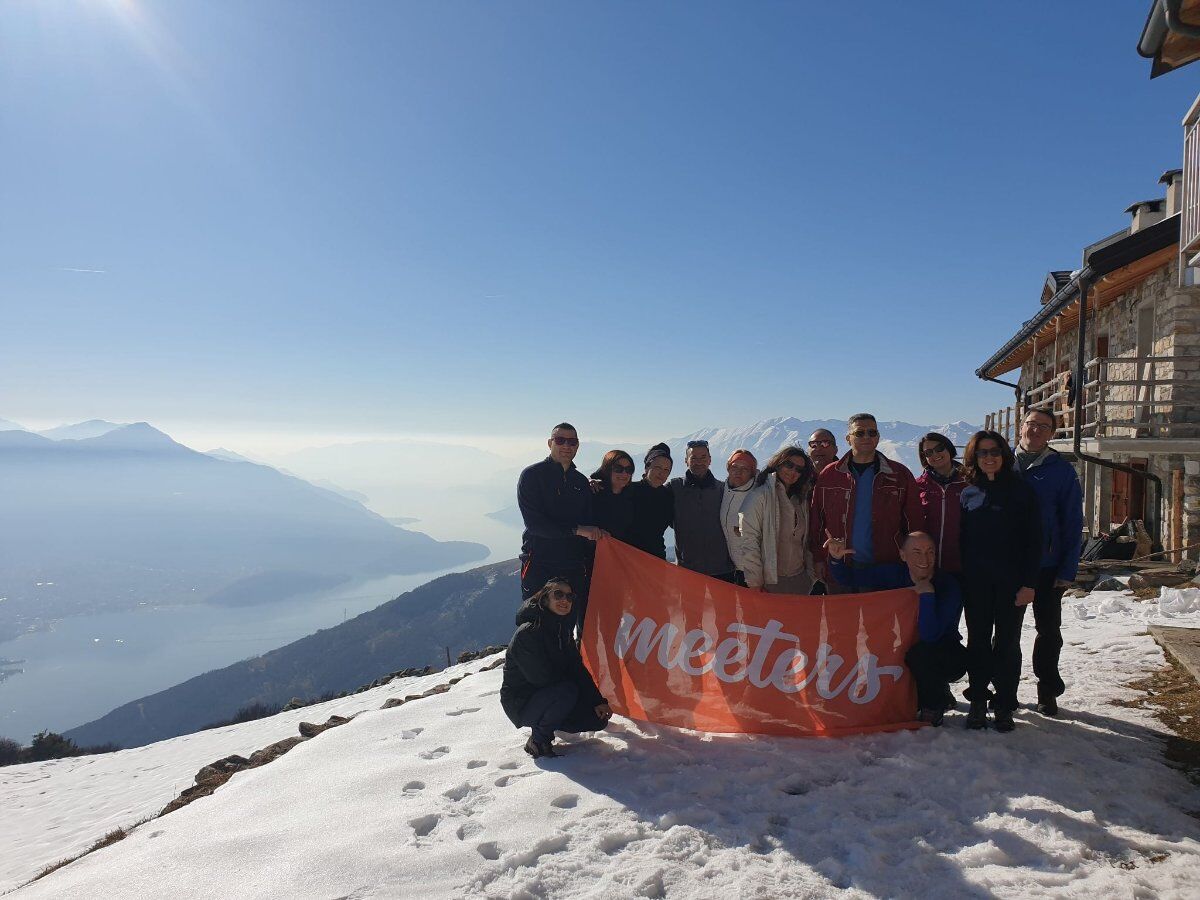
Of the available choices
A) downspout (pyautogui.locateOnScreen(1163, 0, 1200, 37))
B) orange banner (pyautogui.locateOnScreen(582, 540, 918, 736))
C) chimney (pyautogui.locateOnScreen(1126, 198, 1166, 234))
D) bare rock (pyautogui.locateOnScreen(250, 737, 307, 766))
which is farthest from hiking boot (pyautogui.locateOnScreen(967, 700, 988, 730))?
chimney (pyautogui.locateOnScreen(1126, 198, 1166, 234))

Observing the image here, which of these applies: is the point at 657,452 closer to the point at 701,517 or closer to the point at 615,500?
the point at 615,500

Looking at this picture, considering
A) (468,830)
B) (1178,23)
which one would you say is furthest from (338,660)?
(1178,23)

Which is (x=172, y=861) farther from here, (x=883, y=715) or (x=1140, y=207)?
(x=1140, y=207)

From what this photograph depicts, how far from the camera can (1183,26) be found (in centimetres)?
456

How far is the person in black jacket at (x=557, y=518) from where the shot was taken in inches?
229

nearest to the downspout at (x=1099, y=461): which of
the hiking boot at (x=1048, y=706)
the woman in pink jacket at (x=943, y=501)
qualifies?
the hiking boot at (x=1048, y=706)

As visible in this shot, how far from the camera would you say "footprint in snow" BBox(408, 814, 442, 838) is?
3943mm

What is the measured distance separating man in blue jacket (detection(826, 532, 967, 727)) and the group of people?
0.01 metres

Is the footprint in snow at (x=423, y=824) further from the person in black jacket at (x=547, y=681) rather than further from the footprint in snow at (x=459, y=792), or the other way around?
the person in black jacket at (x=547, y=681)

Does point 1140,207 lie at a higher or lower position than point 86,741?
higher

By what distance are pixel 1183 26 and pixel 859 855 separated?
234 inches

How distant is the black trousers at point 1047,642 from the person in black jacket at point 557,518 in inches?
141

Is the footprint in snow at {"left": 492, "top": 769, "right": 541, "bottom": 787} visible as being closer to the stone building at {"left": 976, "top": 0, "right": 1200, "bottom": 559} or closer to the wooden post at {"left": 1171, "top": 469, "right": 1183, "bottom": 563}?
the stone building at {"left": 976, "top": 0, "right": 1200, "bottom": 559}

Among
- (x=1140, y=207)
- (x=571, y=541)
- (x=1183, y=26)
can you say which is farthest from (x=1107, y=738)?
(x=1140, y=207)
